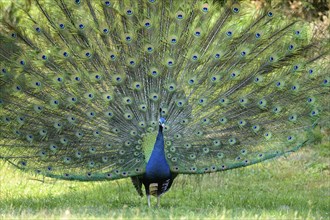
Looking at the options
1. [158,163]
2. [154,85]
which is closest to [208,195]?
[158,163]

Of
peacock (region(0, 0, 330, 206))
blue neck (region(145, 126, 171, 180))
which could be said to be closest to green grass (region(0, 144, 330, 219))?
blue neck (region(145, 126, 171, 180))

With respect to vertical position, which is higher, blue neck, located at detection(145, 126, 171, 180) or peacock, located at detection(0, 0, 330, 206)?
peacock, located at detection(0, 0, 330, 206)

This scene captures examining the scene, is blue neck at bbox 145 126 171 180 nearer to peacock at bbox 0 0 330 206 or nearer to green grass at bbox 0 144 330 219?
peacock at bbox 0 0 330 206

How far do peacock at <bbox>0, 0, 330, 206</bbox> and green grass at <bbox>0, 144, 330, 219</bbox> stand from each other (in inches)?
21.0

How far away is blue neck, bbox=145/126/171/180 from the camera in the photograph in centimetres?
905

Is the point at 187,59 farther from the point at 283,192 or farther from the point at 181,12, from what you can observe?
the point at 283,192

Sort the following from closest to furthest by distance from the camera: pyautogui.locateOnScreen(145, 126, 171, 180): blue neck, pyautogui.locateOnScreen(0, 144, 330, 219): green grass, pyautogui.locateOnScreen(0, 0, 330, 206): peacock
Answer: pyautogui.locateOnScreen(0, 144, 330, 219): green grass → pyautogui.locateOnScreen(145, 126, 171, 180): blue neck → pyautogui.locateOnScreen(0, 0, 330, 206): peacock

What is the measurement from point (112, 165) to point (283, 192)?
10.5ft

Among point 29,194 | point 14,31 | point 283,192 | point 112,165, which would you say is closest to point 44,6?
point 14,31

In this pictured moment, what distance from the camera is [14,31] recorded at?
30.0 ft

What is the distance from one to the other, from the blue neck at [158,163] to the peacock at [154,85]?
0.18 ft

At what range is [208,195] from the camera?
10.7 m

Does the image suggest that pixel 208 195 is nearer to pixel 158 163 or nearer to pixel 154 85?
pixel 158 163

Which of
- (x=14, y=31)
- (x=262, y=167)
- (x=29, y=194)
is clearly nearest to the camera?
(x=14, y=31)
